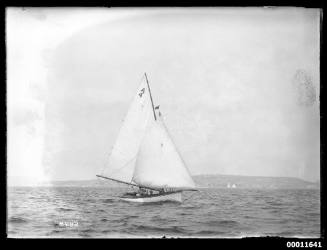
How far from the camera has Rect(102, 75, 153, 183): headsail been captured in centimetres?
1139

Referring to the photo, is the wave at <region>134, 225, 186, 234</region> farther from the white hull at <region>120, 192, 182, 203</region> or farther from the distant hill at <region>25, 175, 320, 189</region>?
the distant hill at <region>25, 175, 320, 189</region>

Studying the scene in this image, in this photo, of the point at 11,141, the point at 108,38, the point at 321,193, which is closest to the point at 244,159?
the point at 321,193

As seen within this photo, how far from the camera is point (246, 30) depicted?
1126cm

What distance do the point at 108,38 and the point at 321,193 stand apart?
4650 millimetres

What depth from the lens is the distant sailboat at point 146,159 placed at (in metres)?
11.5

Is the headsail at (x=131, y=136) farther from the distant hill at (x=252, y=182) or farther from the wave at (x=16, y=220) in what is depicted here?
the wave at (x=16, y=220)

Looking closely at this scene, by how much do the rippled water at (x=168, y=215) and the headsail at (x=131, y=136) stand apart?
2.25 feet

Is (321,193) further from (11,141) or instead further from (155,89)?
(11,141)

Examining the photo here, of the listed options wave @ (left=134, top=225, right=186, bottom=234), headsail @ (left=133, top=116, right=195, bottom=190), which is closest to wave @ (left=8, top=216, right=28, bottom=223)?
wave @ (left=134, top=225, right=186, bottom=234)

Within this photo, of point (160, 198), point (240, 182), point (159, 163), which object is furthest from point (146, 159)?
point (240, 182)

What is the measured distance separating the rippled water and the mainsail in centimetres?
63
